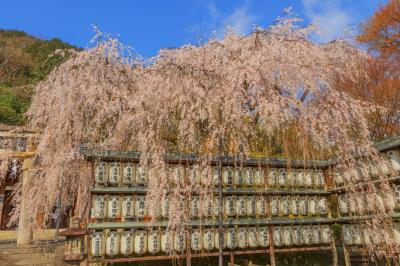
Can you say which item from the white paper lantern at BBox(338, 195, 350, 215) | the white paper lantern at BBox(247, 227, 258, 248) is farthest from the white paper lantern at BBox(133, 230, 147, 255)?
the white paper lantern at BBox(338, 195, 350, 215)

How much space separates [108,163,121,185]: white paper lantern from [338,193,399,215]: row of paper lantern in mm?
5886

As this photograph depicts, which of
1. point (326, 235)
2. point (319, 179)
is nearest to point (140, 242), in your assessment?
point (326, 235)

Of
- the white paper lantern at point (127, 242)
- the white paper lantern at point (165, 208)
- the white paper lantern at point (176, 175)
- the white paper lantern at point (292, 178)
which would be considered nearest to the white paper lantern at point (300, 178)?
the white paper lantern at point (292, 178)

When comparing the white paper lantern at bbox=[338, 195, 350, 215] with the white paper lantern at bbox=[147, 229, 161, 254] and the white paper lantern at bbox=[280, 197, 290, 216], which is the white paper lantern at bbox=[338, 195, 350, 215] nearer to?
the white paper lantern at bbox=[280, 197, 290, 216]

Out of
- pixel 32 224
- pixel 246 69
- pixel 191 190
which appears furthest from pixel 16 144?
pixel 246 69

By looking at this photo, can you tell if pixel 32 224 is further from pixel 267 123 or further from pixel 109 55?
pixel 267 123

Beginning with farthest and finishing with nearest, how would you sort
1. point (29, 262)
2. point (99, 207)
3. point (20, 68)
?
point (20, 68)
point (29, 262)
point (99, 207)

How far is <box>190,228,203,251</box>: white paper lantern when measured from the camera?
8039 mm

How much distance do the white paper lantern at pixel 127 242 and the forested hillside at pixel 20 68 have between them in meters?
20.2

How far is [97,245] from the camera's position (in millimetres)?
7383

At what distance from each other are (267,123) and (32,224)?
9290 millimetres

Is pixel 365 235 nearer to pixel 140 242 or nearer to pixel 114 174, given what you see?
pixel 140 242

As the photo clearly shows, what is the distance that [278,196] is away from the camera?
9.12 metres

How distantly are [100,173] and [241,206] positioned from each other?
3.60 metres
